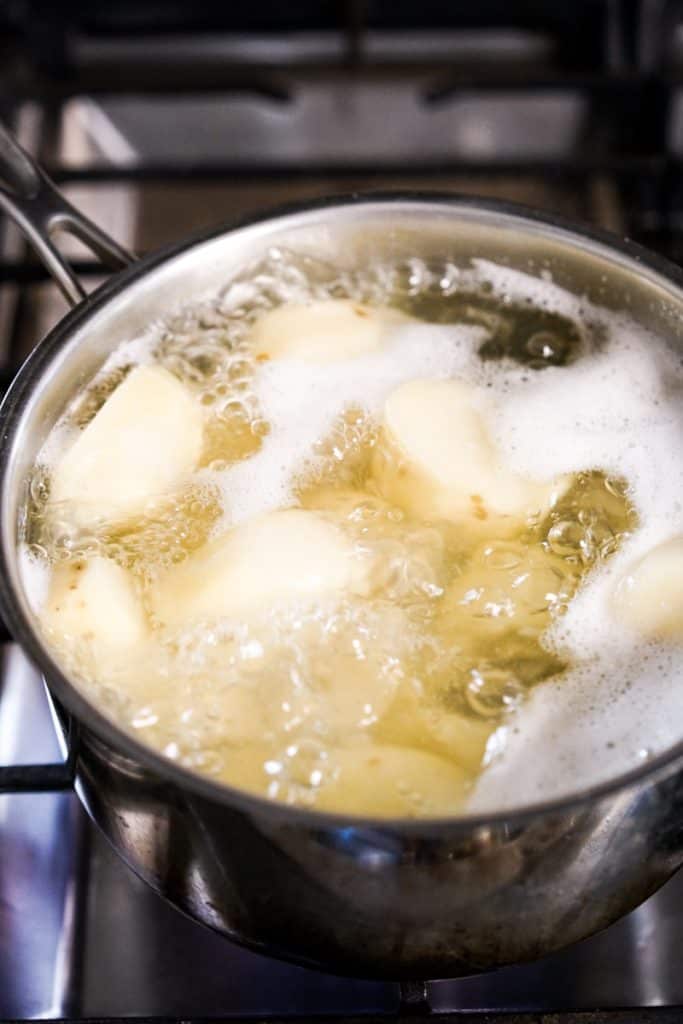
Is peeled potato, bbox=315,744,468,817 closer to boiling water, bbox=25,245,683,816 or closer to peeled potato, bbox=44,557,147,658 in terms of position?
boiling water, bbox=25,245,683,816

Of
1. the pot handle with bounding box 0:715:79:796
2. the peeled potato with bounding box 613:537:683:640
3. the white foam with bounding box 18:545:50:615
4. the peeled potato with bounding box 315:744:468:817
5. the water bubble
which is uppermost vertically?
the white foam with bounding box 18:545:50:615

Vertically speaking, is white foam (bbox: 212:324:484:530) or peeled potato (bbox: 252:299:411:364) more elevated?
peeled potato (bbox: 252:299:411:364)

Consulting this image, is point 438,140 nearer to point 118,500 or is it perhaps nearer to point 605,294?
point 605,294

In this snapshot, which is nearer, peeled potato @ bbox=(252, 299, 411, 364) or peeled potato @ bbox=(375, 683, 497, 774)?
peeled potato @ bbox=(375, 683, 497, 774)

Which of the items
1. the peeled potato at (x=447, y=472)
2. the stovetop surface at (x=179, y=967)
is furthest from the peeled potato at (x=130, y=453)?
the stovetop surface at (x=179, y=967)

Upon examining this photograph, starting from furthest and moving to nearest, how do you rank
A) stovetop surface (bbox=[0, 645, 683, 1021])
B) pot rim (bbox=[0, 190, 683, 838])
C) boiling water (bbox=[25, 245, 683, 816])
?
stovetop surface (bbox=[0, 645, 683, 1021]), boiling water (bbox=[25, 245, 683, 816]), pot rim (bbox=[0, 190, 683, 838])

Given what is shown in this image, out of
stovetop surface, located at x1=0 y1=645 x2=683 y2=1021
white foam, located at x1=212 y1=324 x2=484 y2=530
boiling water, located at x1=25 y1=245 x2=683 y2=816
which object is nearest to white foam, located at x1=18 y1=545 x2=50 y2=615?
boiling water, located at x1=25 y1=245 x2=683 y2=816
